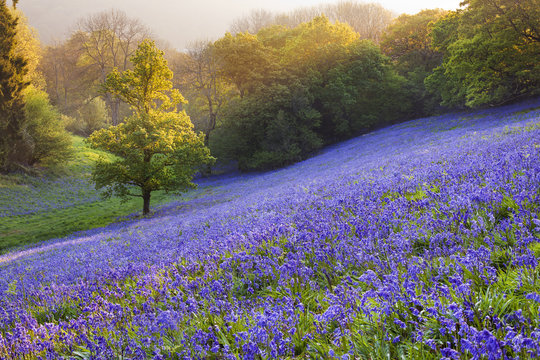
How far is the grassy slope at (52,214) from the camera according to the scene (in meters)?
17.7

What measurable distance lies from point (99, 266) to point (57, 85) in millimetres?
71876

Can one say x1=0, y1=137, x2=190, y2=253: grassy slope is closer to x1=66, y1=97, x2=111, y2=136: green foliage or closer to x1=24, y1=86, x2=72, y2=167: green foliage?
x1=24, y1=86, x2=72, y2=167: green foliage

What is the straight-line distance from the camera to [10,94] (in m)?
28.8

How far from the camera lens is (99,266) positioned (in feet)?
21.6

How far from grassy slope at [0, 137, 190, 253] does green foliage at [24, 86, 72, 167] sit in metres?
2.26

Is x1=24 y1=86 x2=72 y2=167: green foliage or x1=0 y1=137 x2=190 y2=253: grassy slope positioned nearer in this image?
x1=0 y1=137 x2=190 y2=253: grassy slope

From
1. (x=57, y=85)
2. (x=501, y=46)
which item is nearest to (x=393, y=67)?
(x=501, y=46)

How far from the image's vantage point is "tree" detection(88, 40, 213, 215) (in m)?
17.6

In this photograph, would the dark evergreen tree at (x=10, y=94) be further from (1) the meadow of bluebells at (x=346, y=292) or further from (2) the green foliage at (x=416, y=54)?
(2) the green foliage at (x=416, y=54)

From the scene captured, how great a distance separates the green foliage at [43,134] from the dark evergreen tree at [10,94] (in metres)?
1.34

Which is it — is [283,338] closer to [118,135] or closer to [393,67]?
[118,135]

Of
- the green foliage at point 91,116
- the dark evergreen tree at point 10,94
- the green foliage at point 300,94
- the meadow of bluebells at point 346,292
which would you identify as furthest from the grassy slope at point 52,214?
the green foliage at point 91,116

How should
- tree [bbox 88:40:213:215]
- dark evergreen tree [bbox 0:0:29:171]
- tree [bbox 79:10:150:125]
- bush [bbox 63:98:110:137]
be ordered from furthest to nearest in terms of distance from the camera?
1. tree [bbox 79:10:150:125]
2. bush [bbox 63:98:110:137]
3. dark evergreen tree [bbox 0:0:29:171]
4. tree [bbox 88:40:213:215]

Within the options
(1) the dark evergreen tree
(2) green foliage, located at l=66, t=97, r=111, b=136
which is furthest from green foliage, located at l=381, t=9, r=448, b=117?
(2) green foliage, located at l=66, t=97, r=111, b=136
